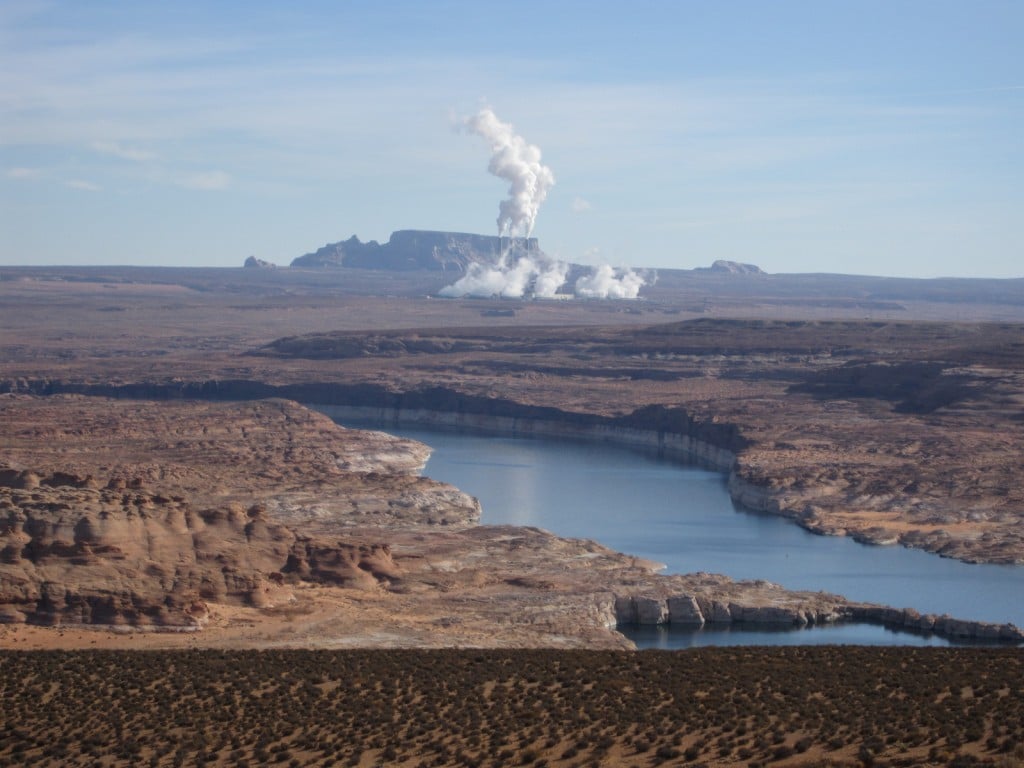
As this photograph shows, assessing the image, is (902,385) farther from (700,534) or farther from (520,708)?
(520,708)

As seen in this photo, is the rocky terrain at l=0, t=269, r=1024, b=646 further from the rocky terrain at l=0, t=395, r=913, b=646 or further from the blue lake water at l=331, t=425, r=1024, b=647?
the blue lake water at l=331, t=425, r=1024, b=647

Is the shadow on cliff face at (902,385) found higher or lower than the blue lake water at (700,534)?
higher

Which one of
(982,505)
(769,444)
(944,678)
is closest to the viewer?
(944,678)

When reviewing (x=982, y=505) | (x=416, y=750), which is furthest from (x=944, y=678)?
(x=982, y=505)

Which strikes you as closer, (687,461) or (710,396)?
(687,461)

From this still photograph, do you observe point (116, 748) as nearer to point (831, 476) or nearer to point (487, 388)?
point (831, 476)

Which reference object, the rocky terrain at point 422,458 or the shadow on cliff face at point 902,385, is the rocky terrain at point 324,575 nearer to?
the rocky terrain at point 422,458

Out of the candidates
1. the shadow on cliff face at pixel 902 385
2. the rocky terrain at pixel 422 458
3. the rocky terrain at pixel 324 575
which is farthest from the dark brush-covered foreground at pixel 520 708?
the shadow on cliff face at pixel 902 385
